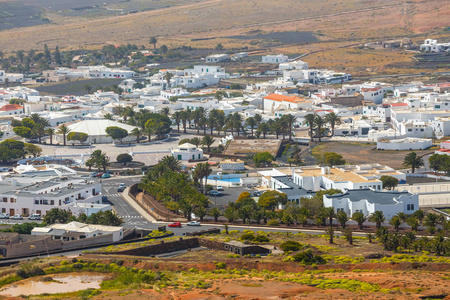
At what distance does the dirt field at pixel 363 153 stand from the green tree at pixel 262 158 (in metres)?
9.56

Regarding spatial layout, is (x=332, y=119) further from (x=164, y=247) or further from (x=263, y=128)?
(x=164, y=247)

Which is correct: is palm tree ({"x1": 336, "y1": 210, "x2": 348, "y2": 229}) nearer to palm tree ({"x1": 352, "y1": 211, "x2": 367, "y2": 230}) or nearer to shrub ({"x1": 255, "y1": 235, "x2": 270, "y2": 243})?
palm tree ({"x1": 352, "y1": 211, "x2": 367, "y2": 230})

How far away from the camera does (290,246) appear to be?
200 feet

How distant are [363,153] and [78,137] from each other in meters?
40.8

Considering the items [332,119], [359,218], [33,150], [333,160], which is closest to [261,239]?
[359,218]

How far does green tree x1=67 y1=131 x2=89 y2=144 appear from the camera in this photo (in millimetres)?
123500

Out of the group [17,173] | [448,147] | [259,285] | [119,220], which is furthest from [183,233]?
[448,147]

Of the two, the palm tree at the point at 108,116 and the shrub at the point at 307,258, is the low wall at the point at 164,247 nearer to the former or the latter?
the shrub at the point at 307,258

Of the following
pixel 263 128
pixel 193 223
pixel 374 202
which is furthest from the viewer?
pixel 263 128

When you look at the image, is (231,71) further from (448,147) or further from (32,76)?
(448,147)

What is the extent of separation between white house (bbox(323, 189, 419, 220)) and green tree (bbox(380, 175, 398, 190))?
6.77m

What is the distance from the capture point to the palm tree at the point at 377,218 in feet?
238

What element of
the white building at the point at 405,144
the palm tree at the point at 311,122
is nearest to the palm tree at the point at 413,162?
the white building at the point at 405,144

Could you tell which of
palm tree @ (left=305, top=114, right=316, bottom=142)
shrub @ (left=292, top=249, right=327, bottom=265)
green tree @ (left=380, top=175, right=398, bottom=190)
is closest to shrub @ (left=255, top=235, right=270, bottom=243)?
shrub @ (left=292, top=249, right=327, bottom=265)
